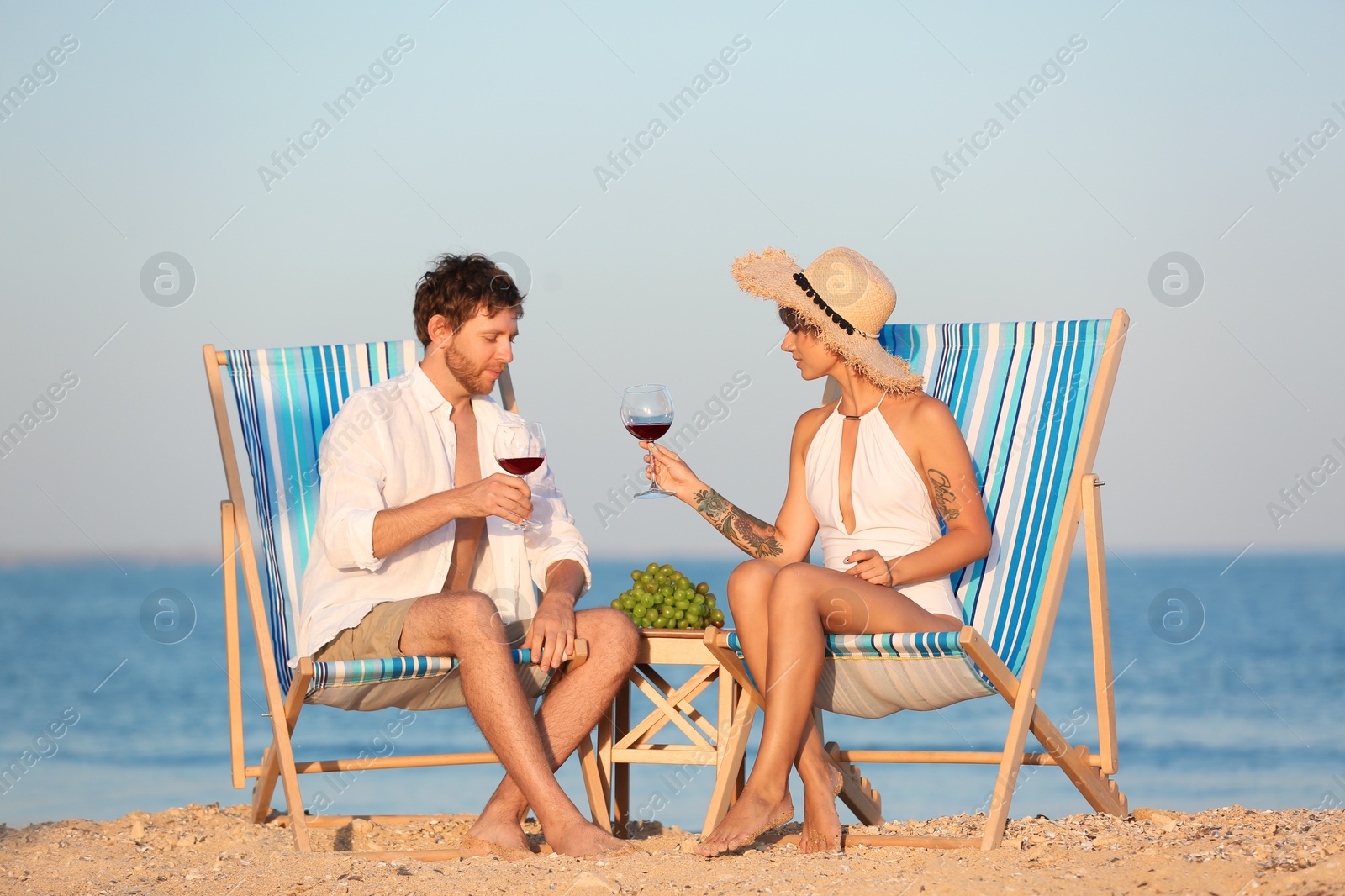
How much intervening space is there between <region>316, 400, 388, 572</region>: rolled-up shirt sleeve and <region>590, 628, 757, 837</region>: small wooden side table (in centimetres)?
81

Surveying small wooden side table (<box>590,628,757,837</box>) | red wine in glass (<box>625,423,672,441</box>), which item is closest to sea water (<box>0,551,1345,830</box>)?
small wooden side table (<box>590,628,757,837</box>)

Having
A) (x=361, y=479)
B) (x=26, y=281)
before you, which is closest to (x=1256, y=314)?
(x=361, y=479)

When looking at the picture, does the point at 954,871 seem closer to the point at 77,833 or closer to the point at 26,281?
the point at 77,833

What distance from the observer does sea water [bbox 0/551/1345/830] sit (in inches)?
256

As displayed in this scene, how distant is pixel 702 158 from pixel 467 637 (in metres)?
6.22

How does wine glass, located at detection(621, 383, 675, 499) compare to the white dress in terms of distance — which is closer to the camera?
wine glass, located at detection(621, 383, 675, 499)

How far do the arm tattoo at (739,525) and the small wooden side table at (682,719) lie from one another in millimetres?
296

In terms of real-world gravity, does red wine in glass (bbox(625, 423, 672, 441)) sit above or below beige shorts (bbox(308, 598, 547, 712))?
above

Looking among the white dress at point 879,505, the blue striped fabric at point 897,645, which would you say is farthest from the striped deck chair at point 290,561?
the white dress at point 879,505

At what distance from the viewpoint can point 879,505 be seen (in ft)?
11.2

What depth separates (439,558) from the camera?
343 cm

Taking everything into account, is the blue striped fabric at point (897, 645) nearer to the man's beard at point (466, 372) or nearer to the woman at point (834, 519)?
the woman at point (834, 519)

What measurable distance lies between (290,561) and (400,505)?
0.51 meters

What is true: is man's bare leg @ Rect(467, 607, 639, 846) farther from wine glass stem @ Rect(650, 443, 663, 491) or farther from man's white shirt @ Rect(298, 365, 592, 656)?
wine glass stem @ Rect(650, 443, 663, 491)
